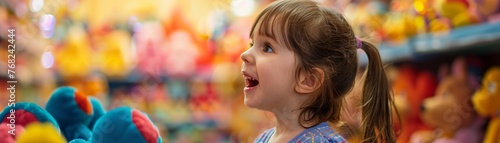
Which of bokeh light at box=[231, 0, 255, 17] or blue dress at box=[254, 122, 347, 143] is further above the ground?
blue dress at box=[254, 122, 347, 143]

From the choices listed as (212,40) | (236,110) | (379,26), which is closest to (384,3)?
(379,26)

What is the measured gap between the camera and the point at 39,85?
10.2 feet

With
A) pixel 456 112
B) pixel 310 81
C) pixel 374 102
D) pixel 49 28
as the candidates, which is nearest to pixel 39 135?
pixel 310 81

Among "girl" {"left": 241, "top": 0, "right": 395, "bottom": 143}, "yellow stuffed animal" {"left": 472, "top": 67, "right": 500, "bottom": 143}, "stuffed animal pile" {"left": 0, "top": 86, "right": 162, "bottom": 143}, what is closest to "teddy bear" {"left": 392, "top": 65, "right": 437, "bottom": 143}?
"yellow stuffed animal" {"left": 472, "top": 67, "right": 500, "bottom": 143}

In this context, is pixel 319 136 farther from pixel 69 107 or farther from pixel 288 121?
pixel 69 107

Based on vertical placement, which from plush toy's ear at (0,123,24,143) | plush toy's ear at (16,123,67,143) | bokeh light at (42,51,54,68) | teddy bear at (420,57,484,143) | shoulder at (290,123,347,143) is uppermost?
plush toy's ear at (16,123,67,143)

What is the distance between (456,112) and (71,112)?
1.44 metres

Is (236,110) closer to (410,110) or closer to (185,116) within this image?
(185,116)

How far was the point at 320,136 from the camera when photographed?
1028mm

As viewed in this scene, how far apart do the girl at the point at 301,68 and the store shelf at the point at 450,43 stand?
3.09ft

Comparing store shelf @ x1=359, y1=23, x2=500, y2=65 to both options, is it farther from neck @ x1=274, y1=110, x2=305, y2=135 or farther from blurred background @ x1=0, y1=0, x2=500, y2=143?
neck @ x1=274, y1=110, x2=305, y2=135

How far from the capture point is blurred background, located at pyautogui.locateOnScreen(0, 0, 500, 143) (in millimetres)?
2443

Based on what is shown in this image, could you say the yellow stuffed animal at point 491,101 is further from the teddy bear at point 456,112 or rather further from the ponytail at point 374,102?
the ponytail at point 374,102

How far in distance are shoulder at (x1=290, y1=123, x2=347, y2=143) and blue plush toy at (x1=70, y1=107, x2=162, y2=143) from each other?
0.25m
